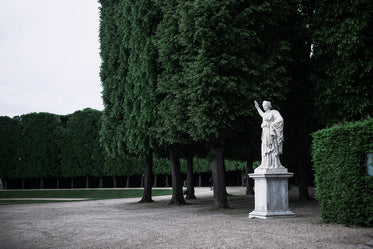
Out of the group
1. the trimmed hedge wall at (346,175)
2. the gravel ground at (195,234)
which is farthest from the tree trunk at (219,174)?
the trimmed hedge wall at (346,175)

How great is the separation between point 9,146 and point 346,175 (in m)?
53.2

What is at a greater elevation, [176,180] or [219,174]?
[219,174]

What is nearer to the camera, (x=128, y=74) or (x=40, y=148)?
(x=128, y=74)

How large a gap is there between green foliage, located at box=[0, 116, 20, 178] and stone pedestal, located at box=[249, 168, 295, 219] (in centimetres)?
4873

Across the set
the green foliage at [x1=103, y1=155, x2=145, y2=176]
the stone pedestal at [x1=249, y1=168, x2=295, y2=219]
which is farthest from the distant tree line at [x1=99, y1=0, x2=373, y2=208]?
the green foliage at [x1=103, y1=155, x2=145, y2=176]

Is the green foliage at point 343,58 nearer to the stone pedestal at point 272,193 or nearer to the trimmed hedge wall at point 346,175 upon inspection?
the stone pedestal at point 272,193

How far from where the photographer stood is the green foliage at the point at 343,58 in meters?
16.3

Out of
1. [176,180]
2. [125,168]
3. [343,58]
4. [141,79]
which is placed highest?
[141,79]

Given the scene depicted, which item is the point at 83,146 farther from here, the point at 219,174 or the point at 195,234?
the point at 195,234

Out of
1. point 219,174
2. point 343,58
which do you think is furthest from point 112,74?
point 343,58

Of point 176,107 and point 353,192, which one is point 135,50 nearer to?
point 176,107

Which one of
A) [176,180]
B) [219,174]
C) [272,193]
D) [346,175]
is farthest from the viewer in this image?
[176,180]

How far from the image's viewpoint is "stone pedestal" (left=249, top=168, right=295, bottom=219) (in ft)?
45.6

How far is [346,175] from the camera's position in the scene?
11500 mm
